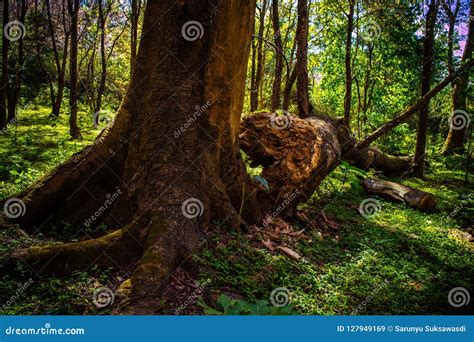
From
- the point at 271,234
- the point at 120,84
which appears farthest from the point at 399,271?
the point at 120,84

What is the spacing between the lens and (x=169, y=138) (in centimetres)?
497

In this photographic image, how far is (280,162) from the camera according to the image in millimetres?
6926

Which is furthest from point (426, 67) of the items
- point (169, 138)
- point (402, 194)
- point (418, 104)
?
point (169, 138)

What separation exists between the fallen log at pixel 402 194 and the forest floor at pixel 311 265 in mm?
276

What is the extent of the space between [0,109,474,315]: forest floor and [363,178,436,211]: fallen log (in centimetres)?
28

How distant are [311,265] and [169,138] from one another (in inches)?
104

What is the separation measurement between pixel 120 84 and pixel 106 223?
23.1 meters

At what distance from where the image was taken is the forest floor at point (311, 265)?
147 inches

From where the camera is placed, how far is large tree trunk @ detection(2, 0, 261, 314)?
492 cm

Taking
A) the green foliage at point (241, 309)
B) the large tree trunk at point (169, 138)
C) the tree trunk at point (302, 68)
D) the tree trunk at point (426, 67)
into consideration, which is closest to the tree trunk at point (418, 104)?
the tree trunk at point (426, 67)

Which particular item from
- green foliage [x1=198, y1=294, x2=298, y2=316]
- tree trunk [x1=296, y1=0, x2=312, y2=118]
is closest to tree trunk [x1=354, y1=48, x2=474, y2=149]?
tree trunk [x1=296, y1=0, x2=312, y2=118]

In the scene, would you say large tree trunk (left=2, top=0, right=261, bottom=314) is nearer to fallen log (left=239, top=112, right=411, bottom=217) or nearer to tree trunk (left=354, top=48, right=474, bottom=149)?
fallen log (left=239, top=112, right=411, bottom=217)

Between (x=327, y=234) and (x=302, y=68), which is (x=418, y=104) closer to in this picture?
(x=302, y=68)

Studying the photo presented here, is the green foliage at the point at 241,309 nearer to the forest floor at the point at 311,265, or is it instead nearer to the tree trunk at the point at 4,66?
the forest floor at the point at 311,265
